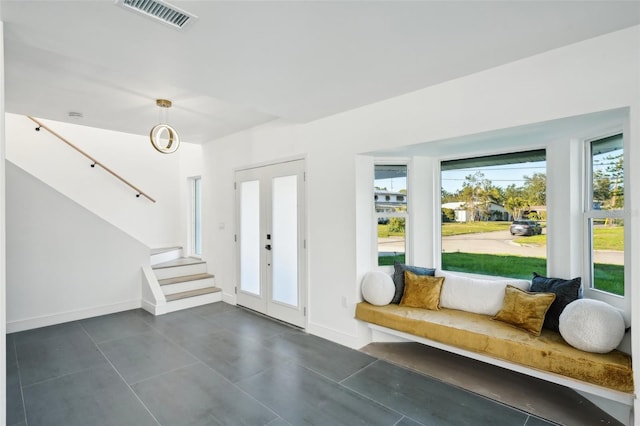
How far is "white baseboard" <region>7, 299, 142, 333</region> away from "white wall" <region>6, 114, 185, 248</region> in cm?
137

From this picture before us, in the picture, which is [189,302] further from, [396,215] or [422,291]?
[422,291]

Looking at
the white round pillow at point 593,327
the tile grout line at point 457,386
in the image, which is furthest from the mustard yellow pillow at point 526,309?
the tile grout line at point 457,386

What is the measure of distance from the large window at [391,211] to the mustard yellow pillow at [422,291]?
0.38 m

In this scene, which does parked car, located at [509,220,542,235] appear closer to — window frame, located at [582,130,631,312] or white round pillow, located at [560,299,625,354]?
window frame, located at [582,130,631,312]

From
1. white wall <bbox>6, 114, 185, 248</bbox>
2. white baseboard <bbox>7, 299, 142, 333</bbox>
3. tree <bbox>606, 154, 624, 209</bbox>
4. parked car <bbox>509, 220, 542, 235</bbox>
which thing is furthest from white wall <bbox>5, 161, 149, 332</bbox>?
tree <bbox>606, 154, 624, 209</bbox>

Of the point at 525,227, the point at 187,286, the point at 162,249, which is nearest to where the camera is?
the point at 525,227

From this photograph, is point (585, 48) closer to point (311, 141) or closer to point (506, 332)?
point (506, 332)

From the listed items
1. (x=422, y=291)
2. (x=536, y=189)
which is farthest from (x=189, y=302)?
(x=536, y=189)

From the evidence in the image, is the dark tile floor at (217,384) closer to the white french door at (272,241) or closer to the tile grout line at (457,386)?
the tile grout line at (457,386)

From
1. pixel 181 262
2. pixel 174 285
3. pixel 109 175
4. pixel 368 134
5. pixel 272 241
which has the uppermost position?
pixel 368 134

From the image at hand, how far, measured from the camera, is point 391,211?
3748 mm

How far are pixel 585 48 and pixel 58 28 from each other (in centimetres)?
332

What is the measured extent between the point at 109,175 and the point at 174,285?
7.76ft

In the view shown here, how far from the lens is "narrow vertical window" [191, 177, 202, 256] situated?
642 centimetres
